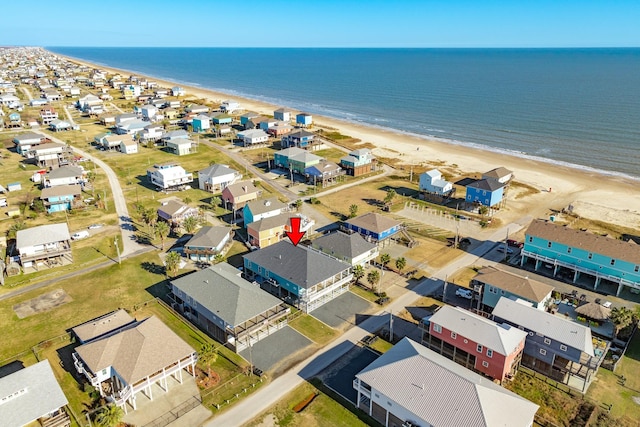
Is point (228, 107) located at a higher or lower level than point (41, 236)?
higher

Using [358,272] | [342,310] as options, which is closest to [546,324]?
[342,310]

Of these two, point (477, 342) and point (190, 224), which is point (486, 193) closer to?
point (477, 342)

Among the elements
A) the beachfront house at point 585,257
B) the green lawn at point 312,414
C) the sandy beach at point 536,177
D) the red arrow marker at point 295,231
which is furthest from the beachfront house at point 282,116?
the green lawn at point 312,414

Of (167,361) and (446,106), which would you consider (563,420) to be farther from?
(446,106)

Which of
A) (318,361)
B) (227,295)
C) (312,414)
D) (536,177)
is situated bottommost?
(312,414)

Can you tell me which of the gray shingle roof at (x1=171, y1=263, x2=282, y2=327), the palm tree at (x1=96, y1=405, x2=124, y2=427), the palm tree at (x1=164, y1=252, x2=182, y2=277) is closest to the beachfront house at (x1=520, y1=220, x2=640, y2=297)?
the gray shingle roof at (x1=171, y1=263, x2=282, y2=327)
